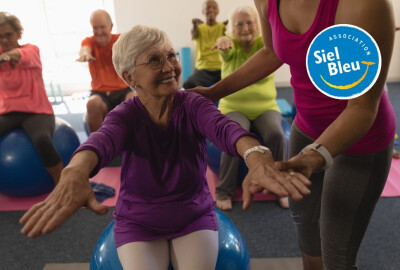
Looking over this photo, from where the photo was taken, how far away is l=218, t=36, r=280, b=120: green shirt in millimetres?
2748

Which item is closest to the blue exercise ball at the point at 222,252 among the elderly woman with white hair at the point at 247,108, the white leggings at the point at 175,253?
the white leggings at the point at 175,253

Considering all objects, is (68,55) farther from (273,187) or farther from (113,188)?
(273,187)

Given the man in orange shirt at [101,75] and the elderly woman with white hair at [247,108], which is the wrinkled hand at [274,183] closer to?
the elderly woman with white hair at [247,108]

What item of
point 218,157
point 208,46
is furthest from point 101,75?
point 208,46

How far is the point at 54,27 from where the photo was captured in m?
6.34

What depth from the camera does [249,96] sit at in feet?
9.03

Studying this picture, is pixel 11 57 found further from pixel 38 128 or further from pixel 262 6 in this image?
pixel 262 6

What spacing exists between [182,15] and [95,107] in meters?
3.37

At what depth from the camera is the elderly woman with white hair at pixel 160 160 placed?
1322 mm

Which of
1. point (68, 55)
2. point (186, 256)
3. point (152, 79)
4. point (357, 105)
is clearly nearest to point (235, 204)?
point (186, 256)

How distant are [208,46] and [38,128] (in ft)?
8.74

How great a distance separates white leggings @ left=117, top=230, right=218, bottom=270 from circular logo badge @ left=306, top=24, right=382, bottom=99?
0.74m

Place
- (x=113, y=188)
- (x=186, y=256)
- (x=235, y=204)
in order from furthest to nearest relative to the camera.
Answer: (x=113, y=188)
(x=235, y=204)
(x=186, y=256)

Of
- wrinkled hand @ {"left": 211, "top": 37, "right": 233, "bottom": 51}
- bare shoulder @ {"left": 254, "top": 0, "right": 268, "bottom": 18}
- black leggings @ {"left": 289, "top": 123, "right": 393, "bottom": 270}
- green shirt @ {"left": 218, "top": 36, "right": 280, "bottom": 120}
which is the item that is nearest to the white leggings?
black leggings @ {"left": 289, "top": 123, "right": 393, "bottom": 270}
